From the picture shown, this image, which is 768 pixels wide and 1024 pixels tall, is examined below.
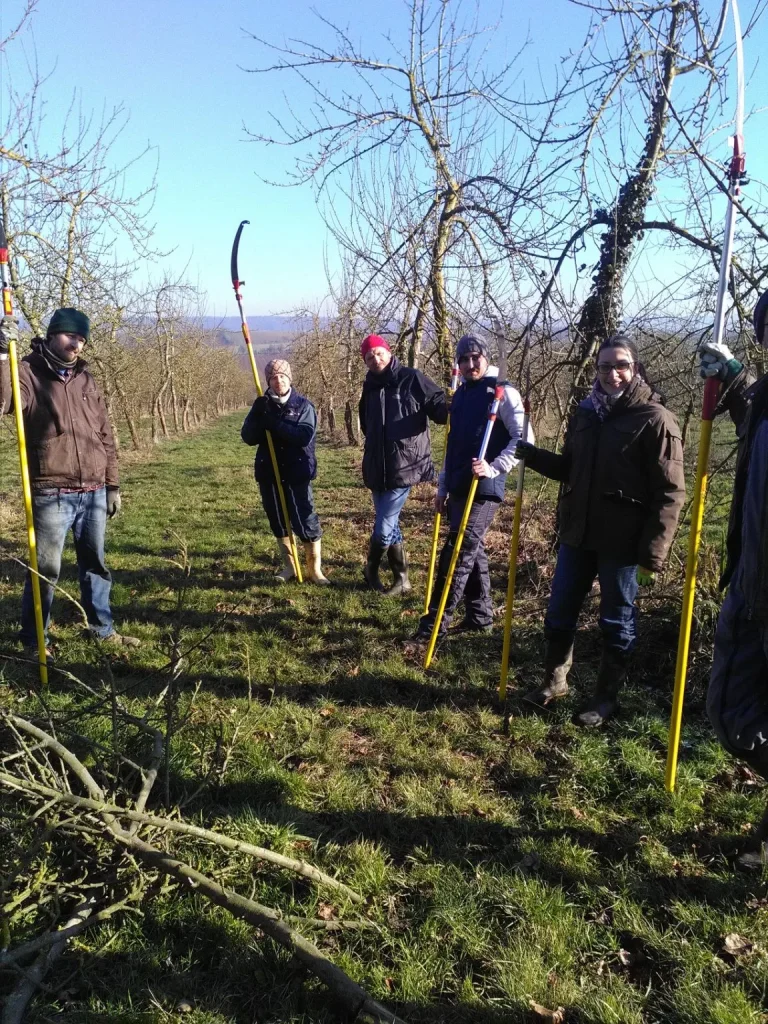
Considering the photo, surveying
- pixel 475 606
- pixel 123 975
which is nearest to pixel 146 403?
pixel 475 606

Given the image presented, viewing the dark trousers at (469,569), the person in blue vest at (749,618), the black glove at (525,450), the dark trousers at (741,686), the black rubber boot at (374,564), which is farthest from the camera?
the black rubber boot at (374,564)

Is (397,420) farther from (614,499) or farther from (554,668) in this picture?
(554,668)

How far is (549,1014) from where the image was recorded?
85.2 inches

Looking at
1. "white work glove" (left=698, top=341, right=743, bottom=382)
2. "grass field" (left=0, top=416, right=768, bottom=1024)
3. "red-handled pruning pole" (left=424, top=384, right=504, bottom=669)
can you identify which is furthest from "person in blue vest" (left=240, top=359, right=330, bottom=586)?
"white work glove" (left=698, top=341, right=743, bottom=382)

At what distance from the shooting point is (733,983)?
2246 millimetres

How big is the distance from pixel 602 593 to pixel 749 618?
1332 mm

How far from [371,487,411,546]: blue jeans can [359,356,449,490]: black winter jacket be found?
0.24ft

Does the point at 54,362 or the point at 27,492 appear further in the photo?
the point at 54,362

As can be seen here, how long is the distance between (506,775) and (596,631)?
1.94m

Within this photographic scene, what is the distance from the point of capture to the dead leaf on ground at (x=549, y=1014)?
216cm

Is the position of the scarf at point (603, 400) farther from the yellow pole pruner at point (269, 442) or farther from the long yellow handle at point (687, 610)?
the yellow pole pruner at point (269, 442)

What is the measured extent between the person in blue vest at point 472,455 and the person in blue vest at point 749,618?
211 centimetres

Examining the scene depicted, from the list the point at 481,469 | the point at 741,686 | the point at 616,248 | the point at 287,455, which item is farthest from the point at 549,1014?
the point at 287,455

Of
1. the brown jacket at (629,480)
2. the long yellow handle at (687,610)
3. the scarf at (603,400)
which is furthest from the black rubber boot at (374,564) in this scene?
the long yellow handle at (687,610)
